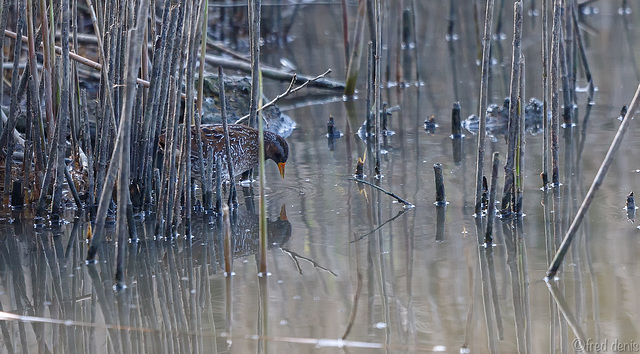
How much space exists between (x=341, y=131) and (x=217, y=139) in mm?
2376

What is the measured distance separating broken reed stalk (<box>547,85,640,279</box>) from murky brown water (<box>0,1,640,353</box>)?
0.38ft

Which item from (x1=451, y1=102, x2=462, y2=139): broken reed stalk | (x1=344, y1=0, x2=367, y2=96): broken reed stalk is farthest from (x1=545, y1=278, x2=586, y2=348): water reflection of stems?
(x1=344, y1=0, x2=367, y2=96): broken reed stalk

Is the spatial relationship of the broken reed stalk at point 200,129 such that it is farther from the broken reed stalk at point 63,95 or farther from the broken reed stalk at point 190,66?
the broken reed stalk at point 63,95

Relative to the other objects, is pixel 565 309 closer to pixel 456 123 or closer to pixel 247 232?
pixel 247 232

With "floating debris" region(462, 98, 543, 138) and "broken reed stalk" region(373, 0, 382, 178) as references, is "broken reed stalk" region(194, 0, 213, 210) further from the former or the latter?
"floating debris" region(462, 98, 543, 138)

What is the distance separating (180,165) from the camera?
4.53 metres

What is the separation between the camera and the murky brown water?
3420 millimetres

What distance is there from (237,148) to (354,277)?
188cm

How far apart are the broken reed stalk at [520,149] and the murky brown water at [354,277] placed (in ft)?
0.44

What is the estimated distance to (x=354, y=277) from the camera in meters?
4.08

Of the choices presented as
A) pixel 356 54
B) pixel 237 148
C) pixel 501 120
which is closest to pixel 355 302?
pixel 237 148

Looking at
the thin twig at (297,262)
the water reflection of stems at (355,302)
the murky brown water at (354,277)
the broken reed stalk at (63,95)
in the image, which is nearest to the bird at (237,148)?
the murky brown water at (354,277)

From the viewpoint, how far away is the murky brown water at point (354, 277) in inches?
135

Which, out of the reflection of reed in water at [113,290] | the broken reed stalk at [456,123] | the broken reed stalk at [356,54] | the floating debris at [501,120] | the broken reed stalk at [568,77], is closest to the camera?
the reflection of reed in water at [113,290]
